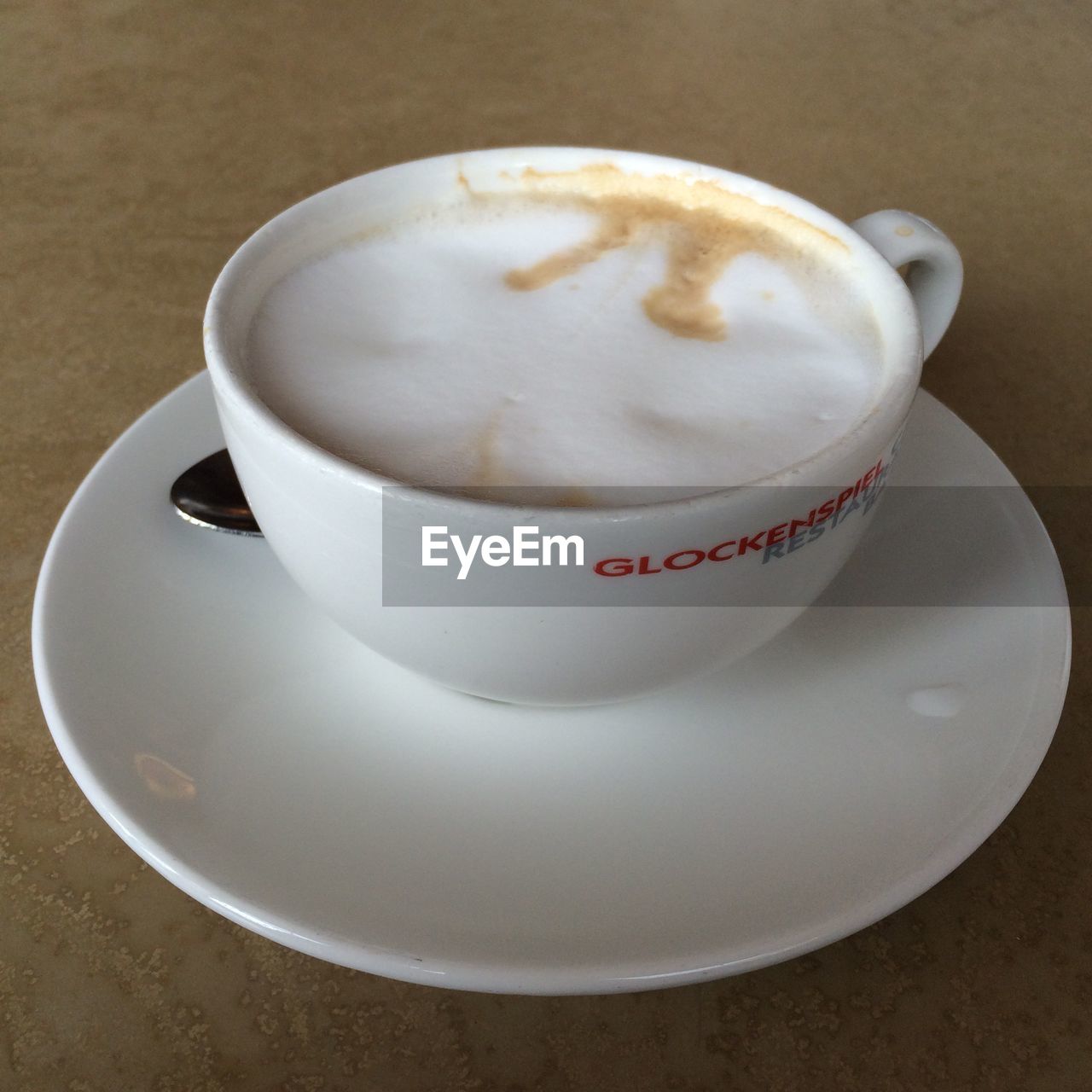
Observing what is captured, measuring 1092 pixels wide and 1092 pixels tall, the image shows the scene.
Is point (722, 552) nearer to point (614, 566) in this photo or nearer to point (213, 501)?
point (614, 566)

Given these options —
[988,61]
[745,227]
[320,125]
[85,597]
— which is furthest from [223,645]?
[988,61]

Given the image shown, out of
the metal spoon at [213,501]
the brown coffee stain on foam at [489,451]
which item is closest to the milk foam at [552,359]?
the brown coffee stain on foam at [489,451]

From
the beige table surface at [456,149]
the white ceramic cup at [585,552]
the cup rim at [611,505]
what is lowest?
the beige table surface at [456,149]

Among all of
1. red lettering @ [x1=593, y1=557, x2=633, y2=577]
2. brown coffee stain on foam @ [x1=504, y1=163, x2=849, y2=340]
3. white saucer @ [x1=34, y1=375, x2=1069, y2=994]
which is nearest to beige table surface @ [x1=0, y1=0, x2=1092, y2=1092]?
white saucer @ [x1=34, y1=375, x2=1069, y2=994]

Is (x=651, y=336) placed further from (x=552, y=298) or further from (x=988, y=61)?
(x=988, y=61)

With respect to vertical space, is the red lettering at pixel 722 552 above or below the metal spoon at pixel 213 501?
above

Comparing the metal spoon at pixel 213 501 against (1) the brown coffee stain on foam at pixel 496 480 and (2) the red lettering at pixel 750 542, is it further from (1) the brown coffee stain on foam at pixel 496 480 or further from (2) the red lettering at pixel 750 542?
(2) the red lettering at pixel 750 542

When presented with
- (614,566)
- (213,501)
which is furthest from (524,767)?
(213,501)

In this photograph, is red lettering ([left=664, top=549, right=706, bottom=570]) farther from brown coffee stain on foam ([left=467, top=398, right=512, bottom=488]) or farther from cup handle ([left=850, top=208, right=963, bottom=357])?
cup handle ([left=850, top=208, right=963, bottom=357])
